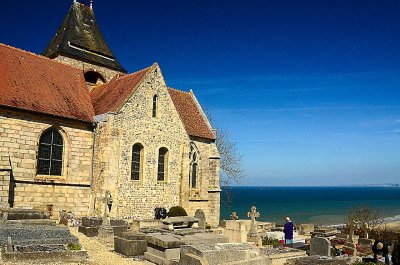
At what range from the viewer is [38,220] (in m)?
13.0

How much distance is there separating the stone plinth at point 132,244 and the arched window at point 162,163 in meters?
8.49

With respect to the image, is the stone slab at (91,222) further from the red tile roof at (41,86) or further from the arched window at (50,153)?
the red tile roof at (41,86)

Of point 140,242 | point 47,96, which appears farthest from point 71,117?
point 140,242

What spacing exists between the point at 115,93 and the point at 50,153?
17.1ft

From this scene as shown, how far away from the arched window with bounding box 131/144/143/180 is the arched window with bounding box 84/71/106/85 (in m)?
9.12

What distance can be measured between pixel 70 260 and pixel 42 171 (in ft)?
28.4

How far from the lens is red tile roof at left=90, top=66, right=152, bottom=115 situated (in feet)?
65.5

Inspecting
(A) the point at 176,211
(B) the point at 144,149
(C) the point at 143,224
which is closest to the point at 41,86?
(B) the point at 144,149

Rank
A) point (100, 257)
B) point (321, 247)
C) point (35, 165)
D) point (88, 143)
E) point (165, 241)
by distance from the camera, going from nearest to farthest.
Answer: point (165, 241) < point (100, 257) < point (321, 247) < point (35, 165) < point (88, 143)

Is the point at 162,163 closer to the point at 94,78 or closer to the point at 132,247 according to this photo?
the point at 132,247

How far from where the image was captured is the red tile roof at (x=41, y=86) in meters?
17.7

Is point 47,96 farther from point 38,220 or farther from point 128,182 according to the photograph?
point 38,220

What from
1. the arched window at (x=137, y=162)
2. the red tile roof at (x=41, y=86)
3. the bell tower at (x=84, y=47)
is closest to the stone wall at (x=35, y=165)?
the red tile roof at (x=41, y=86)

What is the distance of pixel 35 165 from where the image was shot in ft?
57.5
